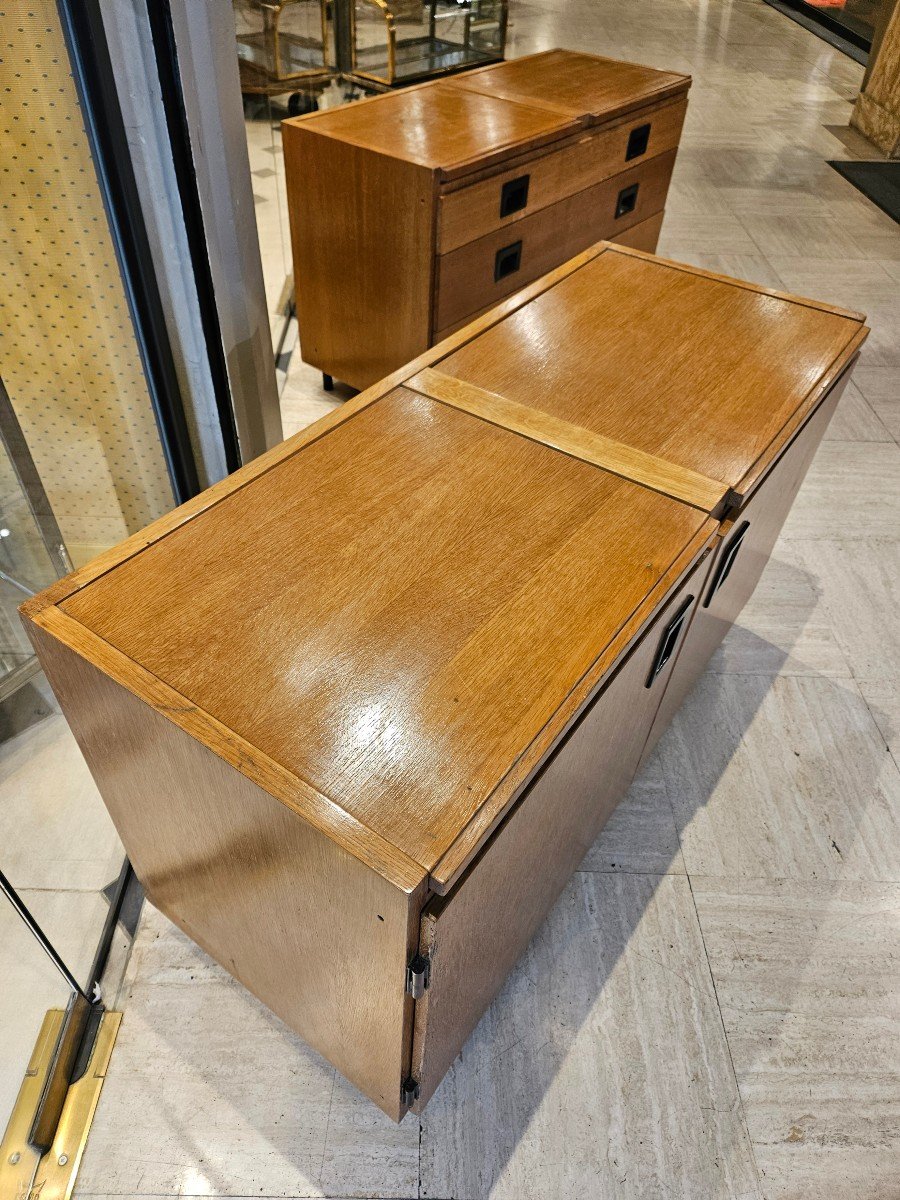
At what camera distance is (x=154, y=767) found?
0.94 meters

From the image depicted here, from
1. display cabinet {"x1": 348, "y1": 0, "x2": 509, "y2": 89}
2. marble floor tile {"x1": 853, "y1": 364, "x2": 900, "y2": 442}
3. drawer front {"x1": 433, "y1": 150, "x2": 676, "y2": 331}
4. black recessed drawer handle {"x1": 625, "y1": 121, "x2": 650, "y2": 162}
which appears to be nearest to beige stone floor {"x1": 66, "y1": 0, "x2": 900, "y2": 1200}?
marble floor tile {"x1": 853, "y1": 364, "x2": 900, "y2": 442}

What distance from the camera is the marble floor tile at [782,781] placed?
1.56 metres

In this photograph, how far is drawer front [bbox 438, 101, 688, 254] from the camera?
2.02m

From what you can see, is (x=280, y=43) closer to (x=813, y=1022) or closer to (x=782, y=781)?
(x=782, y=781)

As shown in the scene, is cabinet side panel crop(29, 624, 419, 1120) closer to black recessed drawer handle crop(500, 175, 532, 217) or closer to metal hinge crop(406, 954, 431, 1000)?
metal hinge crop(406, 954, 431, 1000)

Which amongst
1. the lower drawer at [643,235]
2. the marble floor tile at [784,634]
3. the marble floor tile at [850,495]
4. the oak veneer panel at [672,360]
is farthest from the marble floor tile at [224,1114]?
the lower drawer at [643,235]

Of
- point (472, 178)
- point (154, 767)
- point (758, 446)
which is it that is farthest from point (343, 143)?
point (154, 767)

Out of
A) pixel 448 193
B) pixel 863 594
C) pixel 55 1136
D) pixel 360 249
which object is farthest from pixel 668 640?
pixel 360 249

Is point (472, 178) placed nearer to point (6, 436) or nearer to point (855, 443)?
point (6, 436)

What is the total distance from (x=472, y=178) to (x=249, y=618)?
149cm

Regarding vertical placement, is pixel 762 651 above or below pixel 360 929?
below

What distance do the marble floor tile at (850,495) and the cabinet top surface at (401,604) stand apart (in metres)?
1.40

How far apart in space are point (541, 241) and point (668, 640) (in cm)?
159

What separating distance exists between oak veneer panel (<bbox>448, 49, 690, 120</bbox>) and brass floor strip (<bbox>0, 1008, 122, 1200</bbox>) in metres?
2.36
